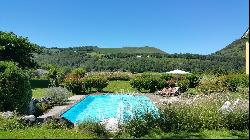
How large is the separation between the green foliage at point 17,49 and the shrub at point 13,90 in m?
22.5

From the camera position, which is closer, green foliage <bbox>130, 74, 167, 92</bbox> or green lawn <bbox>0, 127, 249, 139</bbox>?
green lawn <bbox>0, 127, 249, 139</bbox>

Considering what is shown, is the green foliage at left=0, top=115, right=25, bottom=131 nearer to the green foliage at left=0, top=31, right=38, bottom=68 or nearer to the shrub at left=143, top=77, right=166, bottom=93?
the shrub at left=143, top=77, right=166, bottom=93

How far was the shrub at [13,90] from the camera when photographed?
18.1 m

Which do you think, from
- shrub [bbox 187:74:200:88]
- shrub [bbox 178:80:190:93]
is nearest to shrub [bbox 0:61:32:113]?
shrub [bbox 178:80:190:93]

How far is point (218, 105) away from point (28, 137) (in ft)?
19.7

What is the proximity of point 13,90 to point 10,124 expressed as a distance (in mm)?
4485

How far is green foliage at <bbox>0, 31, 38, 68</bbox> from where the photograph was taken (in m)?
41.1

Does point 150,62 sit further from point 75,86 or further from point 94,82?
point 75,86

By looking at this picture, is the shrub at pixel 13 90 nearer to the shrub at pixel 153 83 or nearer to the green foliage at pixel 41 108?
the green foliage at pixel 41 108

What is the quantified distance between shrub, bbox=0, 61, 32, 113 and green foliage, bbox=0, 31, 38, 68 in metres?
22.5

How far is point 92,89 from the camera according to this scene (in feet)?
124

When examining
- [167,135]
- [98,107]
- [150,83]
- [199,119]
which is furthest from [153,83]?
[167,135]

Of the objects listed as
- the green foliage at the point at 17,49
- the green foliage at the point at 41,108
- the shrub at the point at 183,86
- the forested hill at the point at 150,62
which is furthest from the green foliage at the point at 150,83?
the forested hill at the point at 150,62

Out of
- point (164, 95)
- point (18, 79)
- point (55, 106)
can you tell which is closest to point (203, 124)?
point (18, 79)
